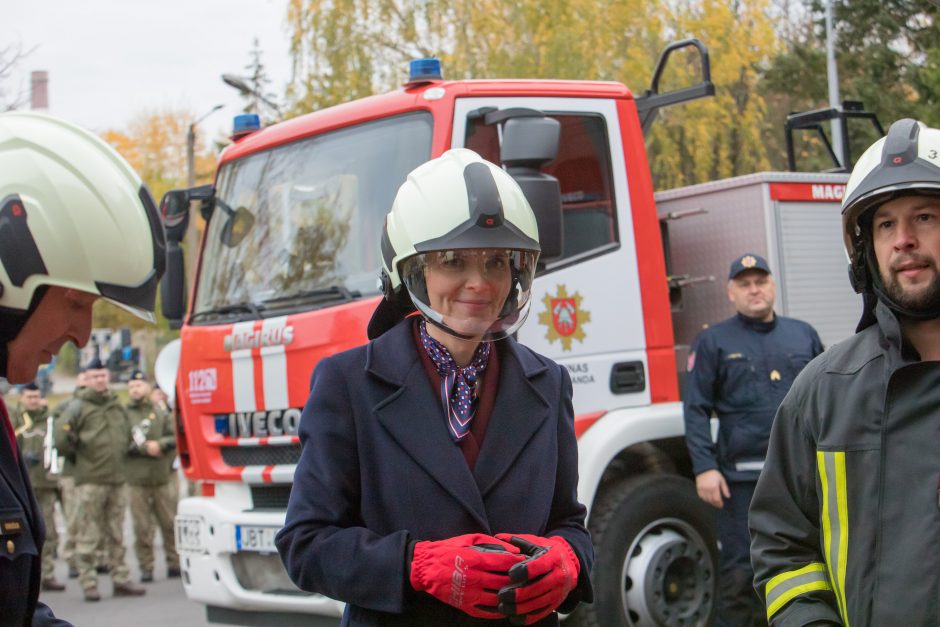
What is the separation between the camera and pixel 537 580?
237cm

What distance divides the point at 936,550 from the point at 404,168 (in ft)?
11.9

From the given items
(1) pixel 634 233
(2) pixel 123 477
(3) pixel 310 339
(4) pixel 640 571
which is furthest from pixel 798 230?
(2) pixel 123 477

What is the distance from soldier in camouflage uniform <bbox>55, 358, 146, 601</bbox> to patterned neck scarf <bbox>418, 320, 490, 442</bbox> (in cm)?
817

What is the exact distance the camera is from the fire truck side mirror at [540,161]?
4777mm

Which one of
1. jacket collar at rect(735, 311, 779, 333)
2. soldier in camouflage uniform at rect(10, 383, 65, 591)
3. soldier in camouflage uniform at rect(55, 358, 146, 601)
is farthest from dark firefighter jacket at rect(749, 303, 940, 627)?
soldier in camouflage uniform at rect(10, 383, 65, 591)

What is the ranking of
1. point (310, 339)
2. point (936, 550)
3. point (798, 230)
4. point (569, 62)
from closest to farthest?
point (936, 550) → point (310, 339) → point (798, 230) → point (569, 62)

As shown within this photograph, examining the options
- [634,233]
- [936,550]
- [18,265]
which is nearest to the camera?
[18,265]

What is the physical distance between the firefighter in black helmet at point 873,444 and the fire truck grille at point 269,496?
350 centimetres

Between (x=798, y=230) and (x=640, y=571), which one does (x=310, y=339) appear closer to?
(x=640, y=571)

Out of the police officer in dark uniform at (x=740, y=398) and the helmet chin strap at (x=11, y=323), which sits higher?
the helmet chin strap at (x=11, y=323)

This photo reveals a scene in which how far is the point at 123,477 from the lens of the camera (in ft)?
34.5

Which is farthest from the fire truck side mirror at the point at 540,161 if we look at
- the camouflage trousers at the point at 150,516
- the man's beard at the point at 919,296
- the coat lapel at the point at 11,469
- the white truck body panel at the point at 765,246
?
the camouflage trousers at the point at 150,516

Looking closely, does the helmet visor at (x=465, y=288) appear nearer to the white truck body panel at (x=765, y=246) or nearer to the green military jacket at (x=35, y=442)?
the white truck body panel at (x=765, y=246)

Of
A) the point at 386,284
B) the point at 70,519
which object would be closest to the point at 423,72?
the point at 386,284
